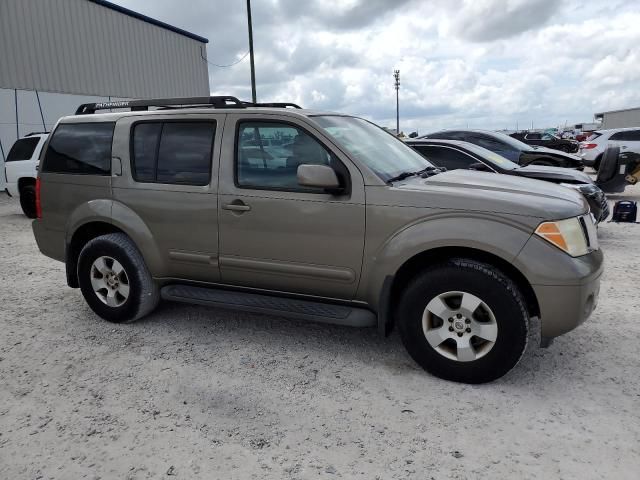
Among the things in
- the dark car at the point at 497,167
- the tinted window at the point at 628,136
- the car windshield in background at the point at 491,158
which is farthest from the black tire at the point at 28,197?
the tinted window at the point at 628,136

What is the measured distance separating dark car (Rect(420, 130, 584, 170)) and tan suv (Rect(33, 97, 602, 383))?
5914 millimetres

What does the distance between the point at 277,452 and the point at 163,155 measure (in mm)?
2497

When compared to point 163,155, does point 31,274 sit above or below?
below

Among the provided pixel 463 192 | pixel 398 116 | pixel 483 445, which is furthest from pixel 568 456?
pixel 398 116

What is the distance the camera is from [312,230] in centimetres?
341

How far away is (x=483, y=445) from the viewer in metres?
2.56

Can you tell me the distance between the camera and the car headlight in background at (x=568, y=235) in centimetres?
292

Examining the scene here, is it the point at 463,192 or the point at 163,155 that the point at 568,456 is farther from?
the point at 163,155

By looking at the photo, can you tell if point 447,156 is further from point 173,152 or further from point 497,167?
point 173,152

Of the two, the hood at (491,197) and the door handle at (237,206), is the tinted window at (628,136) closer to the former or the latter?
the hood at (491,197)

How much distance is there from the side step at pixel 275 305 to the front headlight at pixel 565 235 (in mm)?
1193

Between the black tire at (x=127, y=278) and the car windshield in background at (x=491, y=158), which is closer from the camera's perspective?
the black tire at (x=127, y=278)

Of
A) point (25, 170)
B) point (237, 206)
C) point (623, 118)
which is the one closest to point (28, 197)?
point (25, 170)

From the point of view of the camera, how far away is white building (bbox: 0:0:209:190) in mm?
16578
